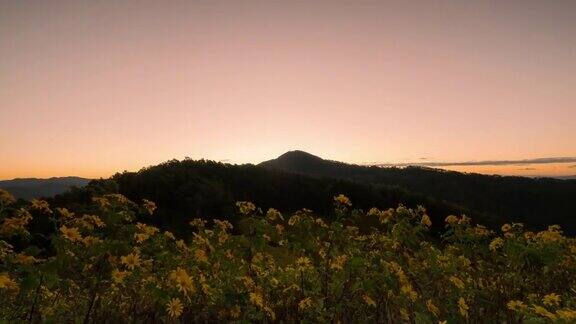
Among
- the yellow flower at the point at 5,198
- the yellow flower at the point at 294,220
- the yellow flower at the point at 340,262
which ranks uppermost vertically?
the yellow flower at the point at 5,198

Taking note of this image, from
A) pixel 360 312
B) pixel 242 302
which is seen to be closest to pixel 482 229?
pixel 360 312

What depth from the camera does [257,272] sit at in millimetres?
8227

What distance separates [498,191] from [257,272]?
127 m

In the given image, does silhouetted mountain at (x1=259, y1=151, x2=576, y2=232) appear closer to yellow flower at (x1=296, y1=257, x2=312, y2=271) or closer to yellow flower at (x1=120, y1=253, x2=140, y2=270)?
yellow flower at (x1=296, y1=257, x2=312, y2=271)

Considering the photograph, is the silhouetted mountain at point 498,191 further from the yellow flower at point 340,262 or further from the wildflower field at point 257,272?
the yellow flower at point 340,262

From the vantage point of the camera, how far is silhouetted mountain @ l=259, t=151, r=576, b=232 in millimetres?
109562

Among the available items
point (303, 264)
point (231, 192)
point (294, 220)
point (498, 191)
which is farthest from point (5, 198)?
point (498, 191)

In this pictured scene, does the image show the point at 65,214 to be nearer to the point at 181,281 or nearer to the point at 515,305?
the point at 181,281

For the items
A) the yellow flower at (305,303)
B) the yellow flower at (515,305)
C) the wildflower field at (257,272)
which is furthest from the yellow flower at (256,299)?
the yellow flower at (515,305)

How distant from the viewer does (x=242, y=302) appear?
7117 millimetres

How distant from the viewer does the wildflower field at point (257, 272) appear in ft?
19.6

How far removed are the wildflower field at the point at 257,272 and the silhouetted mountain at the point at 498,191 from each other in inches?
3745

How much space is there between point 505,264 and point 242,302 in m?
5.04

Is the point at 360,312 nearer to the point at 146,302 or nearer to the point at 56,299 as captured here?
the point at 146,302
